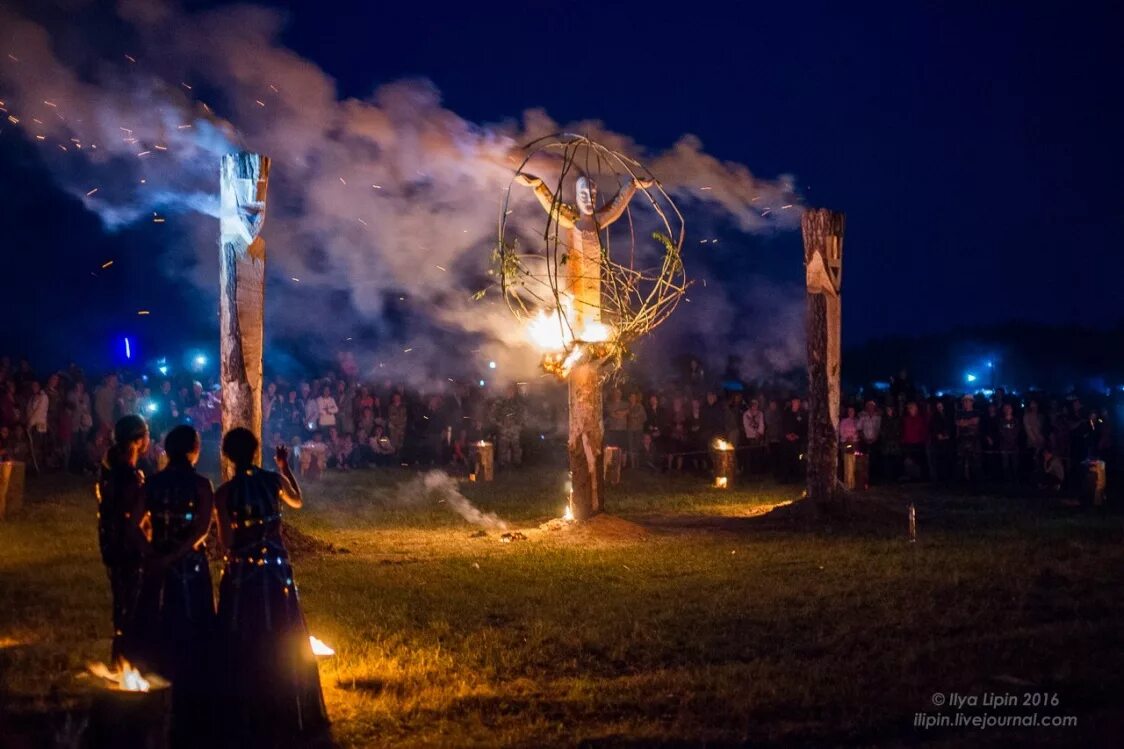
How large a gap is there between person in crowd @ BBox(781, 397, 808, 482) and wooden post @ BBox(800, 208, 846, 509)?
5826 millimetres

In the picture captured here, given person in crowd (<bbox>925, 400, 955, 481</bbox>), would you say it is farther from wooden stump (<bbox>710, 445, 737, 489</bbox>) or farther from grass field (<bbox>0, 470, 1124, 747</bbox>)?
grass field (<bbox>0, 470, 1124, 747</bbox>)

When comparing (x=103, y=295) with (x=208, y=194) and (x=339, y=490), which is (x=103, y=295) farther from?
(x=208, y=194)

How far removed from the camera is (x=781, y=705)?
6527 millimetres

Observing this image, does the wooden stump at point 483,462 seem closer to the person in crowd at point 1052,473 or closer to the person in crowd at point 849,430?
the person in crowd at point 849,430

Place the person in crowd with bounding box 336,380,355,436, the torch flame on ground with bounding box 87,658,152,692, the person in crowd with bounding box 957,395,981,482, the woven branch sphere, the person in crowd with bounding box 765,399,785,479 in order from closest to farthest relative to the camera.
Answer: the torch flame on ground with bounding box 87,658,152,692
the woven branch sphere
the person in crowd with bounding box 957,395,981,482
the person in crowd with bounding box 765,399,785,479
the person in crowd with bounding box 336,380,355,436

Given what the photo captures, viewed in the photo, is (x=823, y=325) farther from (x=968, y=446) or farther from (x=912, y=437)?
(x=968, y=446)

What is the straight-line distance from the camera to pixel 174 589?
6.13m

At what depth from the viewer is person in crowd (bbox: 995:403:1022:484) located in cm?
2033

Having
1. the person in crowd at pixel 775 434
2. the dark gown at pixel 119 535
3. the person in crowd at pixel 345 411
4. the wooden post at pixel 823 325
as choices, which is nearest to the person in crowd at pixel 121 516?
the dark gown at pixel 119 535

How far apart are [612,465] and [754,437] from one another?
3237 mm

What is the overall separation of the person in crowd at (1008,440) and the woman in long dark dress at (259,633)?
17178 mm

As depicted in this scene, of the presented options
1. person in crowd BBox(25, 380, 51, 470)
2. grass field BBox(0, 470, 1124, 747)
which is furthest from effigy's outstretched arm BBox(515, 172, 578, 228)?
person in crowd BBox(25, 380, 51, 470)

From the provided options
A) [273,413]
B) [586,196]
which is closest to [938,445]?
[586,196]

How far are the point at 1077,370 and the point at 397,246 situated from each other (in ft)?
107
